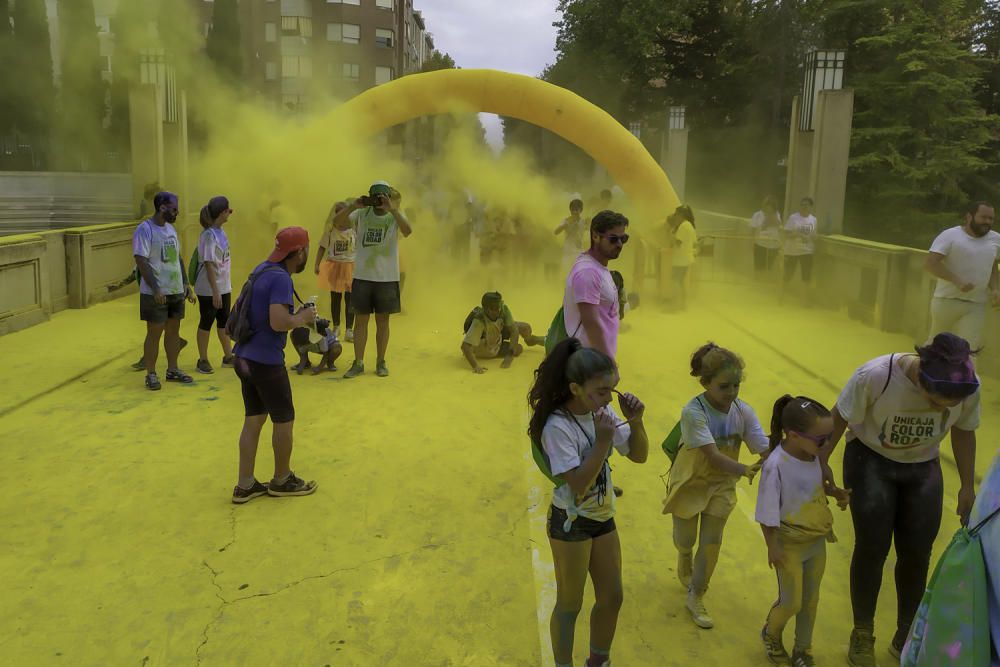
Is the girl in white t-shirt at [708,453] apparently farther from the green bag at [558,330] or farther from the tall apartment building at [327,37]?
the tall apartment building at [327,37]

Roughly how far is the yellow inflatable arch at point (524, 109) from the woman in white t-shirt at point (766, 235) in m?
2.46

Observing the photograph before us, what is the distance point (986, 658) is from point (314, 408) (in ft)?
19.0

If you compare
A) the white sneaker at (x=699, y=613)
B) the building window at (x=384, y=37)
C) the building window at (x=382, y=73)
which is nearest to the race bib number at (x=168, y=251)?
the white sneaker at (x=699, y=613)

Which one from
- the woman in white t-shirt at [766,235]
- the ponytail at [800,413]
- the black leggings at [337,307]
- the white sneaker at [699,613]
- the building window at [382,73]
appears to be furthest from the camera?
the building window at [382,73]

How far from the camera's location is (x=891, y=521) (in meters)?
3.46

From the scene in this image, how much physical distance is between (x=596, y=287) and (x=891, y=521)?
6.24 ft

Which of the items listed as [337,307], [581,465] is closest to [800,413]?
[581,465]

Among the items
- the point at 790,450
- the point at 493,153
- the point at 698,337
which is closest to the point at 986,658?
the point at 790,450

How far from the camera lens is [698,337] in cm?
1085

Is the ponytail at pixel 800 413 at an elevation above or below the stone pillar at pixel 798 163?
below

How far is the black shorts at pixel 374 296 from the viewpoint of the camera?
7902mm

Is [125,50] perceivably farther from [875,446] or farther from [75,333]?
[875,446]

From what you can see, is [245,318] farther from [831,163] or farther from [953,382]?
[831,163]

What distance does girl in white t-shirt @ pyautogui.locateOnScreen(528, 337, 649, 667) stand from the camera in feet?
9.48
